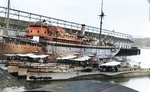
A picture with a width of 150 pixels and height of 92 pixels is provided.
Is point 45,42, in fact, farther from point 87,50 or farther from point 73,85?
point 73,85

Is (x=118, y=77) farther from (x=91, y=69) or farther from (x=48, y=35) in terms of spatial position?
(x=48, y=35)

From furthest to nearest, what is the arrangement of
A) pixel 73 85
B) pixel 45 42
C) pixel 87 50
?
pixel 87 50, pixel 45 42, pixel 73 85

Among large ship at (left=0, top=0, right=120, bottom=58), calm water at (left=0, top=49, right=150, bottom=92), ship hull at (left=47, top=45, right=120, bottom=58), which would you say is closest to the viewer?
calm water at (left=0, top=49, right=150, bottom=92)

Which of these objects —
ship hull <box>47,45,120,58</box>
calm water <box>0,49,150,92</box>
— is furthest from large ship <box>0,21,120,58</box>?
calm water <box>0,49,150,92</box>

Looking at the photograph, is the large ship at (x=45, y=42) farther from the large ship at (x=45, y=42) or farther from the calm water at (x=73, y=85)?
the calm water at (x=73, y=85)

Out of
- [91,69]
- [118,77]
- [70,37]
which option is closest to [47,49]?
[70,37]

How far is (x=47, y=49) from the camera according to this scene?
30391 millimetres

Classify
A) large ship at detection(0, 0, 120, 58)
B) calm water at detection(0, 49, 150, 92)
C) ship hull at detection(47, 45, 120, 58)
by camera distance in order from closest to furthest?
1. calm water at detection(0, 49, 150, 92)
2. large ship at detection(0, 0, 120, 58)
3. ship hull at detection(47, 45, 120, 58)

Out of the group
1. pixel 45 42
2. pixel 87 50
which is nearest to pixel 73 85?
pixel 45 42

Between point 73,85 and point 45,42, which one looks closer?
point 73,85

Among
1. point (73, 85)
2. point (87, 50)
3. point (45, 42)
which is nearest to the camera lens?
point (73, 85)

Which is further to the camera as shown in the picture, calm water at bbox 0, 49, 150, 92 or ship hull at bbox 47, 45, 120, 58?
ship hull at bbox 47, 45, 120, 58

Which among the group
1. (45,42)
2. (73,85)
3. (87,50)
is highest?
(45,42)

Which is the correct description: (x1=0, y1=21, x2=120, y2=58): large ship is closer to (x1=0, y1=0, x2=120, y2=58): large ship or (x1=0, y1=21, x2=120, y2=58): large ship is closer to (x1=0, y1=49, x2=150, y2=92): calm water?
(x1=0, y1=0, x2=120, y2=58): large ship
